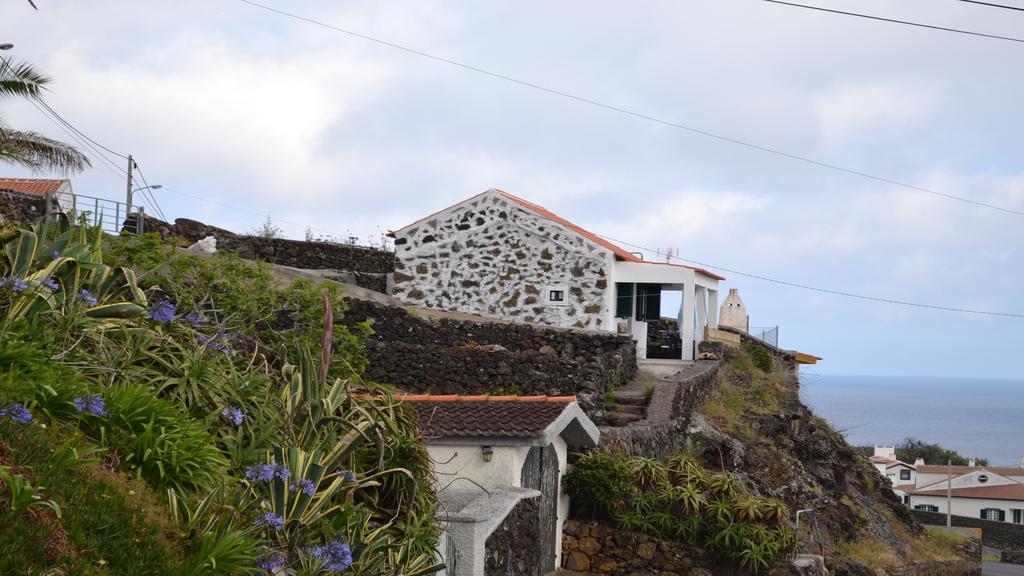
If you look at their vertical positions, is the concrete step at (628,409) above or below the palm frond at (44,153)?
below

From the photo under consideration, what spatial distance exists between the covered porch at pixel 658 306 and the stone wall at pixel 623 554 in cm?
1277

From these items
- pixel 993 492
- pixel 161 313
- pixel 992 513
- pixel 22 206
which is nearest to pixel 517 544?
pixel 161 313

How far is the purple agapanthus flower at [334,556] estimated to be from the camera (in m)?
7.34

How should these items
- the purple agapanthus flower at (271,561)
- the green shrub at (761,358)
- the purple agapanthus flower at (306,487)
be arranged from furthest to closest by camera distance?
the green shrub at (761,358) → the purple agapanthus flower at (306,487) → the purple agapanthus flower at (271,561)

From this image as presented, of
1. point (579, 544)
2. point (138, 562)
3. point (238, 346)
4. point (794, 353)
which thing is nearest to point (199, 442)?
point (138, 562)

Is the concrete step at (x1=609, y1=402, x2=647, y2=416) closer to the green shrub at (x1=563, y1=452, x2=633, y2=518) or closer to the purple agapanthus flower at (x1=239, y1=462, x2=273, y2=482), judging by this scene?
the green shrub at (x1=563, y1=452, x2=633, y2=518)

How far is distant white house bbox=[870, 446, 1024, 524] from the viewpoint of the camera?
64.8 metres

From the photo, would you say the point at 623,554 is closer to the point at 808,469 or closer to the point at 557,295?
the point at 808,469

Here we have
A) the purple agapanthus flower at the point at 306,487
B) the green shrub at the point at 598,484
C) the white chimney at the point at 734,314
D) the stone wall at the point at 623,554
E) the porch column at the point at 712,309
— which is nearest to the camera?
the purple agapanthus flower at the point at 306,487

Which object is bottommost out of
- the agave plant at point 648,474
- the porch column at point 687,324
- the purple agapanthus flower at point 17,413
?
the agave plant at point 648,474

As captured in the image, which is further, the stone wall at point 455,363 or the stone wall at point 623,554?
the stone wall at point 455,363

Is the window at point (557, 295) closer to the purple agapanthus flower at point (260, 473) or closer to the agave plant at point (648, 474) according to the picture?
the agave plant at point (648, 474)

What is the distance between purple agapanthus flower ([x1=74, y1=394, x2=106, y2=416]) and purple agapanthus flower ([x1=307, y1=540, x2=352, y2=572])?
1760mm

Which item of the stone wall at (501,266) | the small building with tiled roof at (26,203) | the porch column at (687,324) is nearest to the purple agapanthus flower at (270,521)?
the small building with tiled roof at (26,203)
